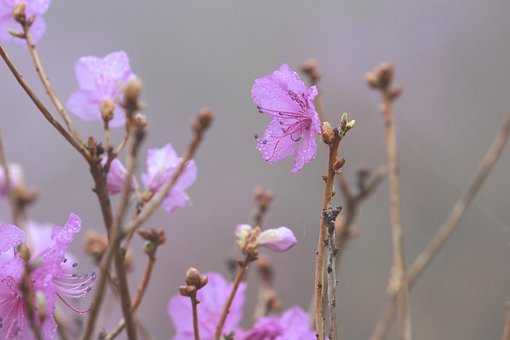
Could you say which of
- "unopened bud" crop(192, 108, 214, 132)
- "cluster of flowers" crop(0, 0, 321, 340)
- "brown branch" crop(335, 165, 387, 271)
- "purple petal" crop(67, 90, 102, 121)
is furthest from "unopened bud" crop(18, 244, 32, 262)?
"brown branch" crop(335, 165, 387, 271)

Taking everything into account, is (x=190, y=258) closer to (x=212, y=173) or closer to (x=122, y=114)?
(x=212, y=173)

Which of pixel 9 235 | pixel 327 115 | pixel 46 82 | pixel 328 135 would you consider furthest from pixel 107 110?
pixel 327 115

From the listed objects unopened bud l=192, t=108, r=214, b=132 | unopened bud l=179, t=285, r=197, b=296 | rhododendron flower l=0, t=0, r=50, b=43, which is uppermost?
rhododendron flower l=0, t=0, r=50, b=43

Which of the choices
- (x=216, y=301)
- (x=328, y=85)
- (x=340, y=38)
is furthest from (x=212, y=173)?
(x=216, y=301)

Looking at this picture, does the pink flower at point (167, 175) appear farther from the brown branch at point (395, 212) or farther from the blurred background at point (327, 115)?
the blurred background at point (327, 115)

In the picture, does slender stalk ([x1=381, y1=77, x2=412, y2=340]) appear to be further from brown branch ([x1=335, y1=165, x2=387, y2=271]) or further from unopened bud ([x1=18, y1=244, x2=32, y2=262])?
unopened bud ([x1=18, y1=244, x2=32, y2=262])

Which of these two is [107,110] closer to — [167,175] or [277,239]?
[167,175]
